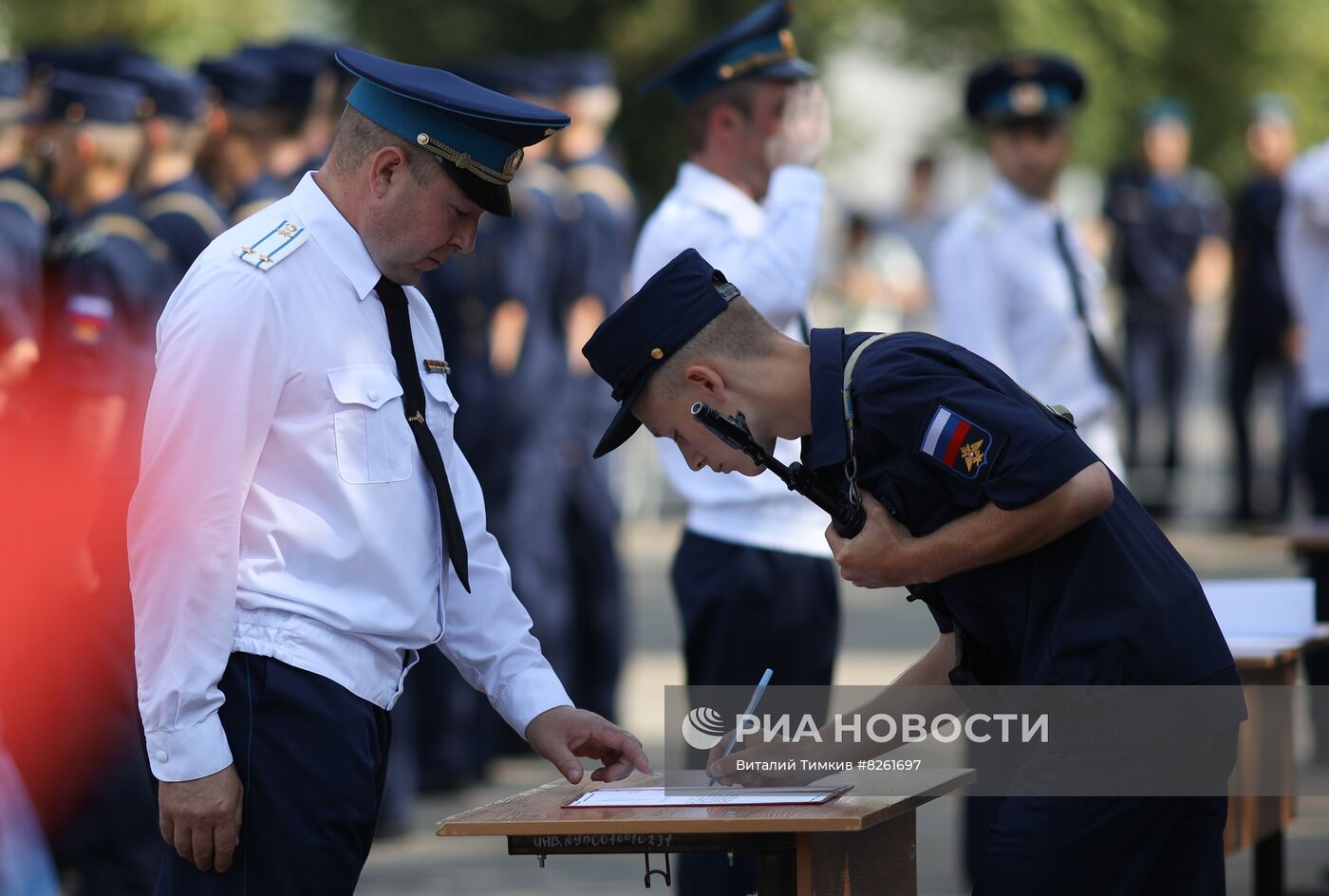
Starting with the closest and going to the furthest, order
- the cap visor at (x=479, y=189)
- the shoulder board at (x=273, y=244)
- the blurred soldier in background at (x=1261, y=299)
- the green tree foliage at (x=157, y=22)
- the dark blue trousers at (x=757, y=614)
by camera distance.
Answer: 1. the shoulder board at (x=273, y=244)
2. the cap visor at (x=479, y=189)
3. the dark blue trousers at (x=757, y=614)
4. the blurred soldier in background at (x=1261, y=299)
5. the green tree foliage at (x=157, y=22)

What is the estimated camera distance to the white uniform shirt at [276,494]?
3.19m

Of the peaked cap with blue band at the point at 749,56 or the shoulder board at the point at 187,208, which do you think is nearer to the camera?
the peaked cap with blue band at the point at 749,56

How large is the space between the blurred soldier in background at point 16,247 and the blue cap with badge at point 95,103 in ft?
0.73

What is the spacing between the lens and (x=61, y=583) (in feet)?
18.6

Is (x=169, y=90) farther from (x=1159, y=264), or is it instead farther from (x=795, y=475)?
(x=1159, y=264)

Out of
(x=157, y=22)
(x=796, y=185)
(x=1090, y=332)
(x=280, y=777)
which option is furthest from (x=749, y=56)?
(x=157, y=22)

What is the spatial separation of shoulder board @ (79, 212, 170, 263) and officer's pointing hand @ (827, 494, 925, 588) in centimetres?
341

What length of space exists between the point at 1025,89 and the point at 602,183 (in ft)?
9.28

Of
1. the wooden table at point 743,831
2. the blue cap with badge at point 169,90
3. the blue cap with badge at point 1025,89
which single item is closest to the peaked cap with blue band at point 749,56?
the blue cap with badge at point 1025,89

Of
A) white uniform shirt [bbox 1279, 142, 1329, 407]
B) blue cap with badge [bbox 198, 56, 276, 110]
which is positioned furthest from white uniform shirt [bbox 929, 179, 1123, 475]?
blue cap with badge [bbox 198, 56, 276, 110]

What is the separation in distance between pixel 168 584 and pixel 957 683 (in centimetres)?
133

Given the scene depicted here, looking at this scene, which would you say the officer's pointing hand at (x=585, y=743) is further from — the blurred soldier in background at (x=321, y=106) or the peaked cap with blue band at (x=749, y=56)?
the blurred soldier in background at (x=321, y=106)

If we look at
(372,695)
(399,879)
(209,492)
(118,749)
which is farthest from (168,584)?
(399,879)

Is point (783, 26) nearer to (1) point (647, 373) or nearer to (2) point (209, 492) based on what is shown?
(1) point (647, 373)
